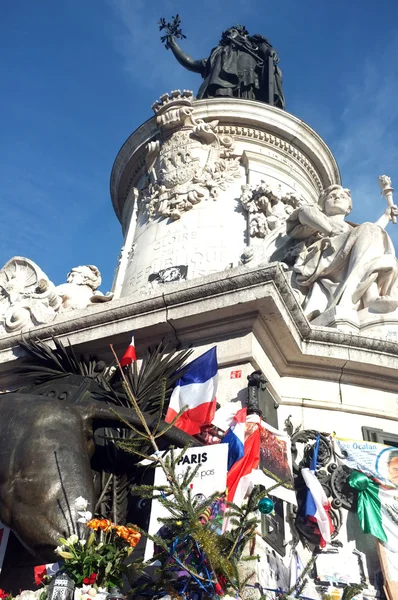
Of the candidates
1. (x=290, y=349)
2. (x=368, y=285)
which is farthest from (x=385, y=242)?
(x=290, y=349)

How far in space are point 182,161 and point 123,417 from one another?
794cm

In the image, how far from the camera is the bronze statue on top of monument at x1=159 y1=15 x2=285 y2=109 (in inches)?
677

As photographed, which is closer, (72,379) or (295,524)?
(295,524)

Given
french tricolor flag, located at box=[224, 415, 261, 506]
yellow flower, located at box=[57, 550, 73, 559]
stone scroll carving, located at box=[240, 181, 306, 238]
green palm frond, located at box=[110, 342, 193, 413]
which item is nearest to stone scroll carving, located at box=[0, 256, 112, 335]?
green palm frond, located at box=[110, 342, 193, 413]

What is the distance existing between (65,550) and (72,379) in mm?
2361

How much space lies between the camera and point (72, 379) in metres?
6.32

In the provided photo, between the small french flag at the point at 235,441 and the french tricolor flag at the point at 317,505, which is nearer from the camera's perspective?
the small french flag at the point at 235,441

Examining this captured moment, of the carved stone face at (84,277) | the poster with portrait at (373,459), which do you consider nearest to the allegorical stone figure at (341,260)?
the poster with portrait at (373,459)

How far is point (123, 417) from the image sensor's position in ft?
17.3

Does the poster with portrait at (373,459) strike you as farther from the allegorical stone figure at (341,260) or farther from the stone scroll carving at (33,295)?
the stone scroll carving at (33,295)

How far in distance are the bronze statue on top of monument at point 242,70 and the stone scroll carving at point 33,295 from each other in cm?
895

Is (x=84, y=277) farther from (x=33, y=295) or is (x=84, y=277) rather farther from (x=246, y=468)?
(x=246, y=468)

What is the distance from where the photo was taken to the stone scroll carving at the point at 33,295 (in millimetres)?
8344

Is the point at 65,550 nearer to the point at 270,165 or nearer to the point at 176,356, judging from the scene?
the point at 176,356
